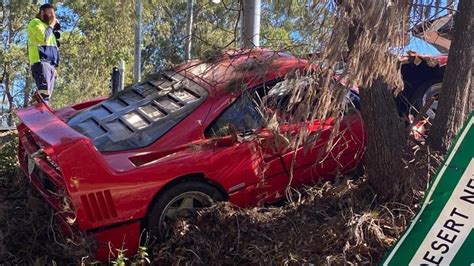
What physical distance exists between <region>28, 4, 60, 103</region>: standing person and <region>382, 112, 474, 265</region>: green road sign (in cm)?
640

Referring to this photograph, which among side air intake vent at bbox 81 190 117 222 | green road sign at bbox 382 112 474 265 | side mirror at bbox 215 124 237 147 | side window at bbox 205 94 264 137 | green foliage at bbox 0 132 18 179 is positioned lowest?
green foliage at bbox 0 132 18 179

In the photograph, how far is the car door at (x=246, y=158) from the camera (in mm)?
4816

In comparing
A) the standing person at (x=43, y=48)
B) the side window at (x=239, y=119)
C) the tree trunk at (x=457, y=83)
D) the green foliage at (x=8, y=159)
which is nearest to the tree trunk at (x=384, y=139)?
the tree trunk at (x=457, y=83)

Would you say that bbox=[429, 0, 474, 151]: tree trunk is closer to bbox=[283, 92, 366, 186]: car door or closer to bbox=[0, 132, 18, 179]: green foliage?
bbox=[283, 92, 366, 186]: car door

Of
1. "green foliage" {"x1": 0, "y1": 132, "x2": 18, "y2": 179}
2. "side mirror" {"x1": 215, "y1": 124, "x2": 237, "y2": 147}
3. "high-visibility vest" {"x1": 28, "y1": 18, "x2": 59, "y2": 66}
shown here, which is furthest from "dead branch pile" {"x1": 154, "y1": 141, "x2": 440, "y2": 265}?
"high-visibility vest" {"x1": 28, "y1": 18, "x2": 59, "y2": 66}

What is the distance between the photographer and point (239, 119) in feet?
16.5

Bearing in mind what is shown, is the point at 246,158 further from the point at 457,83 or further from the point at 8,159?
the point at 8,159

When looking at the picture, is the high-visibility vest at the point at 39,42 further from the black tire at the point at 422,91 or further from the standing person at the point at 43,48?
the black tire at the point at 422,91

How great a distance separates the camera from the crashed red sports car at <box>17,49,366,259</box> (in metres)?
4.32

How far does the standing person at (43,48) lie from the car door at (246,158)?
4.07m

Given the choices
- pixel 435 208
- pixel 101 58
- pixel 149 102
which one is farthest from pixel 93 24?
pixel 435 208

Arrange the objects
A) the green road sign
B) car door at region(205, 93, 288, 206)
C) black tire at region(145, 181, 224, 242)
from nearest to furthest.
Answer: the green road sign
black tire at region(145, 181, 224, 242)
car door at region(205, 93, 288, 206)

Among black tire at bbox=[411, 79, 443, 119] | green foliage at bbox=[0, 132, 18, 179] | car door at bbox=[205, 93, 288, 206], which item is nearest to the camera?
car door at bbox=[205, 93, 288, 206]

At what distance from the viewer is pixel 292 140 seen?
4.53m
